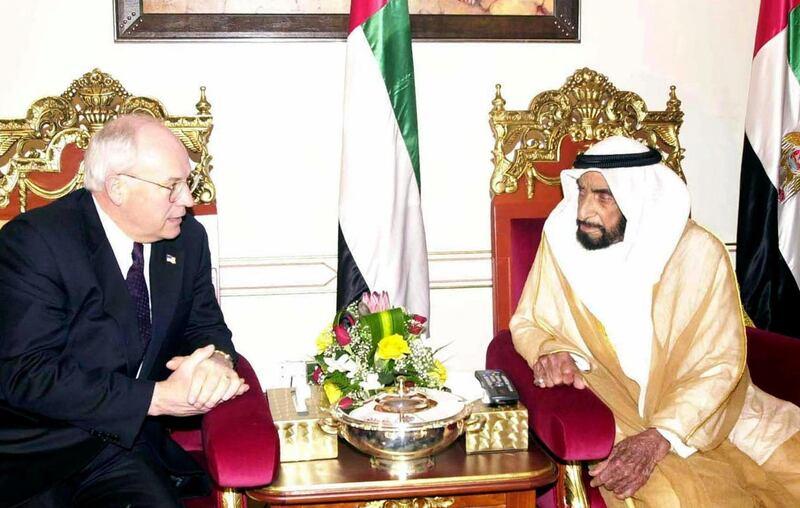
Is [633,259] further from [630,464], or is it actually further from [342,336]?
[342,336]

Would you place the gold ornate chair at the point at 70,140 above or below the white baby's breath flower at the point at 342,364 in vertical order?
above

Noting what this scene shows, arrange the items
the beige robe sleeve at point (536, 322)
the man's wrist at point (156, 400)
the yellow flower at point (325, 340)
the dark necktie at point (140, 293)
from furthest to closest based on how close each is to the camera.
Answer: the beige robe sleeve at point (536, 322), the yellow flower at point (325, 340), the dark necktie at point (140, 293), the man's wrist at point (156, 400)

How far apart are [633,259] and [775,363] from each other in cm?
64

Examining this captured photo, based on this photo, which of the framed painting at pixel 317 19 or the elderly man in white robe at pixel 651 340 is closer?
the elderly man in white robe at pixel 651 340

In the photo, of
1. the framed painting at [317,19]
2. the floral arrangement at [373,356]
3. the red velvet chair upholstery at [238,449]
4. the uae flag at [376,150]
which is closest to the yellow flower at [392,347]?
the floral arrangement at [373,356]

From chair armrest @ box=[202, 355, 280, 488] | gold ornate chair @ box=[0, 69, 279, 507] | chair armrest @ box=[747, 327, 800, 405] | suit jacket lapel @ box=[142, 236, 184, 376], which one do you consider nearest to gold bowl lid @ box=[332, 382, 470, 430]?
chair armrest @ box=[202, 355, 280, 488]

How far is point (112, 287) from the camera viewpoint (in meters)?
2.54

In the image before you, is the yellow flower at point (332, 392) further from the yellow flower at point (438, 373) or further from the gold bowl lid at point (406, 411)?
the yellow flower at point (438, 373)

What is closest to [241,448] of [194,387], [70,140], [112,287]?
[194,387]

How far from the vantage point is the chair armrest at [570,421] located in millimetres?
2471

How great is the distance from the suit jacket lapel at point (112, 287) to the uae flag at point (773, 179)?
2593 millimetres

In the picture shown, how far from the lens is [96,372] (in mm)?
2428

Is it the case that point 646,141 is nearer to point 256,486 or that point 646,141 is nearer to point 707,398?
point 707,398

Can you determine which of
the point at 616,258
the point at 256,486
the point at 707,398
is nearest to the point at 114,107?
the point at 256,486
